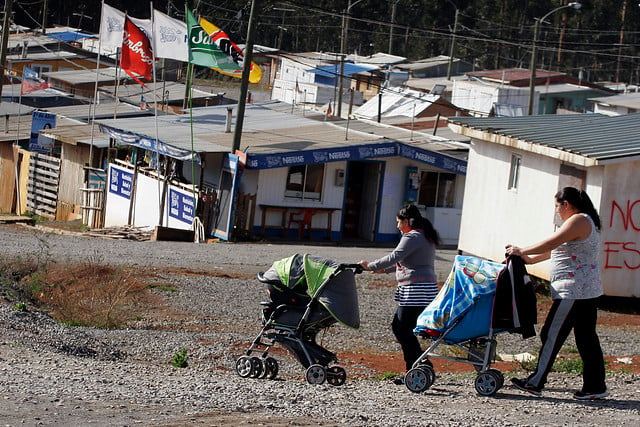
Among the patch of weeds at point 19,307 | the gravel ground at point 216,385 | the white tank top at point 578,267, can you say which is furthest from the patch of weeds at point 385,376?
the patch of weeds at point 19,307

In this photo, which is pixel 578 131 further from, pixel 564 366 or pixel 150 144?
pixel 150 144


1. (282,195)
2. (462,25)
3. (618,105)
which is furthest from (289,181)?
(462,25)

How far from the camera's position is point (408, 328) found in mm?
8859

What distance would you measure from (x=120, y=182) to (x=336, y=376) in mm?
21136

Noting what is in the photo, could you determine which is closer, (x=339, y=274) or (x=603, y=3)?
(x=339, y=274)

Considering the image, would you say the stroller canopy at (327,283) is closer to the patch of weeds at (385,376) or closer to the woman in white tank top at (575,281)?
the patch of weeds at (385,376)

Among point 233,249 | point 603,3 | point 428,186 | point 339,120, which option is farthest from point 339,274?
point 603,3

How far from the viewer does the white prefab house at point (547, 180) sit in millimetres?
15992

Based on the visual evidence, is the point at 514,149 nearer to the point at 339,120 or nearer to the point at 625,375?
the point at 625,375

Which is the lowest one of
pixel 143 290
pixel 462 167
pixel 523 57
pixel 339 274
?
pixel 143 290

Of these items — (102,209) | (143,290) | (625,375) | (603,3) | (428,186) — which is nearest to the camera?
(625,375)

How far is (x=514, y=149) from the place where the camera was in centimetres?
1825

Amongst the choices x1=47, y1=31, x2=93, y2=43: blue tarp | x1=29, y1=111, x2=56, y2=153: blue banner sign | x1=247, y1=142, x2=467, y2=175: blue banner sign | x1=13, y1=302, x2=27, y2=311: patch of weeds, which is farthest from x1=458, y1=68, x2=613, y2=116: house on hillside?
x1=13, y1=302, x2=27, y2=311: patch of weeds

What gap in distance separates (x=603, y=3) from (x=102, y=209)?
64.7m
